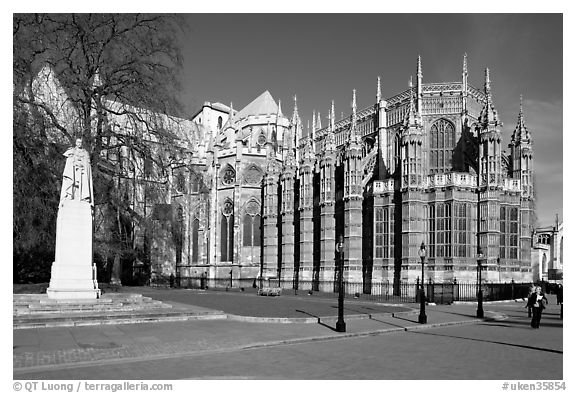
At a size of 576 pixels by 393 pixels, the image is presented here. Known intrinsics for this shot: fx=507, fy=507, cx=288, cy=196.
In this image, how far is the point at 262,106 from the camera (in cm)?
7338

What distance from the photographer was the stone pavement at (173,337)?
34.0ft

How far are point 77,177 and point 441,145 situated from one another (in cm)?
3213

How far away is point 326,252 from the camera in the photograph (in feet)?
132

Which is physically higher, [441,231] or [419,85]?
[419,85]

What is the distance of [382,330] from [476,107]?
33.2 m

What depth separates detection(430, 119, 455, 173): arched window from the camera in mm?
41812

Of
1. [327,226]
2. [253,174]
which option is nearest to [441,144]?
[327,226]

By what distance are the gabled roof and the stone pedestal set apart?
54437mm

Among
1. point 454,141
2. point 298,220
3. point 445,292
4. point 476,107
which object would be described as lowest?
point 445,292

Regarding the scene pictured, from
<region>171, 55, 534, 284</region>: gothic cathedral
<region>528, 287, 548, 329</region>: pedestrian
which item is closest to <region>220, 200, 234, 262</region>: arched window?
<region>171, 55, 534, 284</region>: gothic cathedral

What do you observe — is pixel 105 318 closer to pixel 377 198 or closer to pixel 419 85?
pixel 377 198

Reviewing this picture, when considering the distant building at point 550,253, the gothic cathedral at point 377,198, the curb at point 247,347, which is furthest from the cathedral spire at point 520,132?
the distant building at point 550,253

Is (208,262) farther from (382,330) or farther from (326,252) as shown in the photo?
(382,330)
